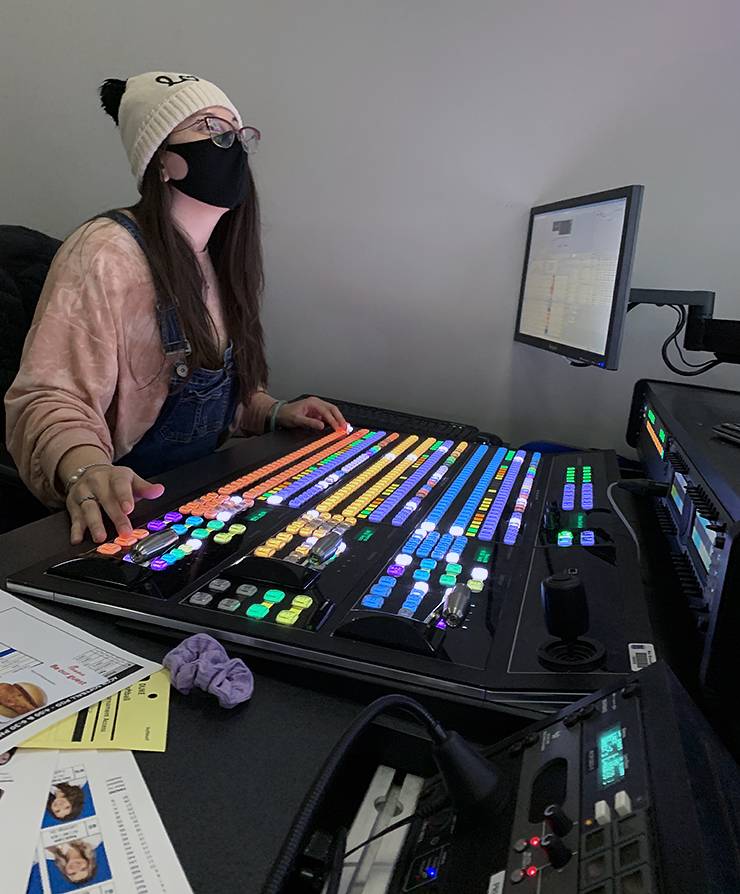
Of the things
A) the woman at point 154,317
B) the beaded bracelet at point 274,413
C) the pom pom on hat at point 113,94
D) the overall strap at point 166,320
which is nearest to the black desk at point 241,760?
the woman at point 154,317

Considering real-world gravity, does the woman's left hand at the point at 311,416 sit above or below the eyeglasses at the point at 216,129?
below

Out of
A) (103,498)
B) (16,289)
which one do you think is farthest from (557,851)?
(16,289)

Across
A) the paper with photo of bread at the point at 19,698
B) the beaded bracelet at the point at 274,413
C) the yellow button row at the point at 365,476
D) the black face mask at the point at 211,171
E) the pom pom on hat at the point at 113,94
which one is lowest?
the paper with photo of bread at the point at 19,698

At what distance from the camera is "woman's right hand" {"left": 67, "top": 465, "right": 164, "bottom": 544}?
2.65 feet

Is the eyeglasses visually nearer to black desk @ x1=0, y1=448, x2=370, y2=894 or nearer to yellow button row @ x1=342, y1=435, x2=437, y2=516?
yellow button row @ x1=342, y1=435, x2=437, y2=516

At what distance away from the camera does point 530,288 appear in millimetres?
1586

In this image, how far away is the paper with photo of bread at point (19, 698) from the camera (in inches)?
21.0

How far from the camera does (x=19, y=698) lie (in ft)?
1.79

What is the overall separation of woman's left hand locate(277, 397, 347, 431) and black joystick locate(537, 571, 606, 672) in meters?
0.81

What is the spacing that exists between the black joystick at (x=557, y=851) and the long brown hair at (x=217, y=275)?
40.5 inches

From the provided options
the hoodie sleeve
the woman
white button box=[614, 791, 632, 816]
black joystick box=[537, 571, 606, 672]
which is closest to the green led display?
white button box=[614, 791, 632, 816]

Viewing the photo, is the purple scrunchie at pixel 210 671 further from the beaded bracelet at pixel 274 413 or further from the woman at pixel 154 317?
the beaded bracelet at pixel 274 413

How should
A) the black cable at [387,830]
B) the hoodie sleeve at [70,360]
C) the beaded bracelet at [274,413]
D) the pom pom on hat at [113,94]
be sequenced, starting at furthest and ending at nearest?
the beaded bracelet at [274,413] → the pom pom on hat at [113,94] → the hoodie sleeve at [70,360] → the black cable at [387,830]

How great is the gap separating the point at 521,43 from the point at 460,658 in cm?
145
